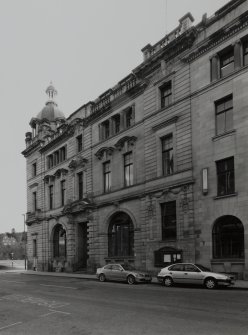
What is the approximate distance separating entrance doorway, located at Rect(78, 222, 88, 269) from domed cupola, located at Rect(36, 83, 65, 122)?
1581cm

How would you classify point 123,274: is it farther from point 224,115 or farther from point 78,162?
point 78,162

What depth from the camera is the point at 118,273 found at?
25.7 metres

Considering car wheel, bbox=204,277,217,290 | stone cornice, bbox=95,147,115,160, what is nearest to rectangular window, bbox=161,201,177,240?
car wheel, bbox=204,277,217,290

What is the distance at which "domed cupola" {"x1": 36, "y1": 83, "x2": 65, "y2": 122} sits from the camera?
49.9 meters

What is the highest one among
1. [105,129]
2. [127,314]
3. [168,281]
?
[105,129]

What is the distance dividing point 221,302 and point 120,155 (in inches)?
809

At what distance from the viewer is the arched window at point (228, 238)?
2339 cm

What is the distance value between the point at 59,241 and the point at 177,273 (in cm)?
2409

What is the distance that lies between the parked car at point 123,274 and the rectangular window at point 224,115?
10425 mm

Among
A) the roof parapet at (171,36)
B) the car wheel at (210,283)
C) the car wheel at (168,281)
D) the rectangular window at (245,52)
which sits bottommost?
the car wheel at (168,281)

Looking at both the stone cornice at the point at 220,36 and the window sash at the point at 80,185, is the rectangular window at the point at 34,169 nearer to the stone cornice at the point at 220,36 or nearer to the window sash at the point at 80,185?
the window sash at the point at 80,185

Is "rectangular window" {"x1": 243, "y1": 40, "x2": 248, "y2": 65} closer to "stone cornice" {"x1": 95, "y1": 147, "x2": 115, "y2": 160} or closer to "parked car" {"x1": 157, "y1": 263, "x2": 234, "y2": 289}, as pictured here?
"parked car" {"x1": 157, "y1": 263, "x2": 234, "y2": 289}

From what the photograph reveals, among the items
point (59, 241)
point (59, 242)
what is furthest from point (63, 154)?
point (59, 242)

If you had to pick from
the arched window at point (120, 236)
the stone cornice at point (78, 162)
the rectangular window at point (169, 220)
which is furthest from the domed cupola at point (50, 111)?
the rectangular window at point (169, 220)
